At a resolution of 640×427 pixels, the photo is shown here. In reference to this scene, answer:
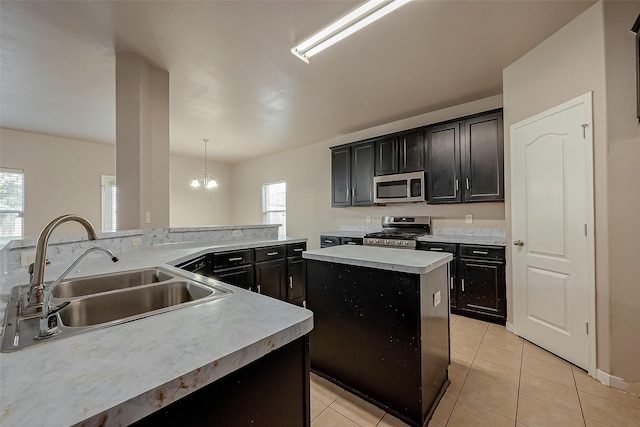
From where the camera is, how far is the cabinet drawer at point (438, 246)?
327 centimetres

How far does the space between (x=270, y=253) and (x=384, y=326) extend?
179 centimetres

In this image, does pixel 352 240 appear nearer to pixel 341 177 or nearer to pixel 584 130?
pixel 341 177

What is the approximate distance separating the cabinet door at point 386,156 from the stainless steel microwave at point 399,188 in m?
0.11

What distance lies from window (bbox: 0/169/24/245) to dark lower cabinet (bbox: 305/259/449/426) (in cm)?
549

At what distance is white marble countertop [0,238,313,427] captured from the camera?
0.47 m

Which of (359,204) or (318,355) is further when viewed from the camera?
(359,204)

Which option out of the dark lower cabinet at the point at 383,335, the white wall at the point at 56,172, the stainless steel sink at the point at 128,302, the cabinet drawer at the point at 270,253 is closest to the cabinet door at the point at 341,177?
the cabinet drawer at the point at 270,253

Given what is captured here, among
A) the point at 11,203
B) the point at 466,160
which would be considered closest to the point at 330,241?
the point at 466,160

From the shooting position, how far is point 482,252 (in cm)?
305

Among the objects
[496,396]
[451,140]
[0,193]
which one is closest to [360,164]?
[451,140]

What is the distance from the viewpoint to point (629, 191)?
184 cm

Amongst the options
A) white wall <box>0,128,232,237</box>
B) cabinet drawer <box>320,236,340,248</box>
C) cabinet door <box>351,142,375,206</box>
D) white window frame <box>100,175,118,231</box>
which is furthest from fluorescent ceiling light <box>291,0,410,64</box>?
white window frame <box>100,175,118,231</box>

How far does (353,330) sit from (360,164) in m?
3.23

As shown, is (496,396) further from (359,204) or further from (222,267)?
(359,204)
